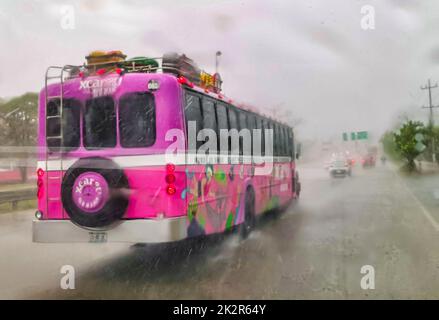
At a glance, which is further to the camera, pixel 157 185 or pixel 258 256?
pixel 258 256

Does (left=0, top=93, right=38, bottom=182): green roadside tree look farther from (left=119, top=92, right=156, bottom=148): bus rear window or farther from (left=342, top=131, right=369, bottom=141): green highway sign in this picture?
(left=342, top=131, right=369, bottom=141): green highway sign

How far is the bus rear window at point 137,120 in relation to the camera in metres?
5.63

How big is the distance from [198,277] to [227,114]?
306cm

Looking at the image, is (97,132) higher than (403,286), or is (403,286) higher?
(97,132)

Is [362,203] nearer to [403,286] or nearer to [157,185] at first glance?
[403,286]

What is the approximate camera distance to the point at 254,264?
626 cm

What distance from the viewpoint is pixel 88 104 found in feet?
19.3

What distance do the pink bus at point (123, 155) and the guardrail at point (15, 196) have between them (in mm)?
7428

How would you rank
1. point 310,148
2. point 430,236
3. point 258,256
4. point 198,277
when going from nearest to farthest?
point 198,277, point 258,256, point 430,236, point 310,148

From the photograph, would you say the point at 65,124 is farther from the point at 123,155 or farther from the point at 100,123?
the point at 123,155

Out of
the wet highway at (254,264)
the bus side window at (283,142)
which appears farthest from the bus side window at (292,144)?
the wet highway at (254,264)

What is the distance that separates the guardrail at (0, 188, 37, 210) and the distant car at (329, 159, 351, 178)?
19.6 meters
